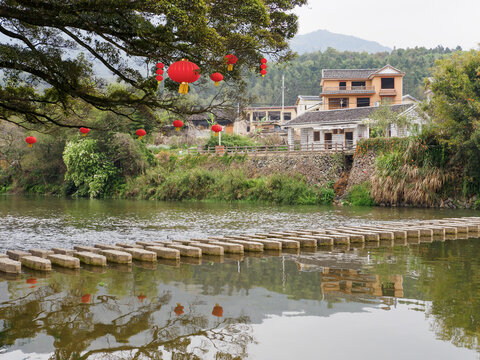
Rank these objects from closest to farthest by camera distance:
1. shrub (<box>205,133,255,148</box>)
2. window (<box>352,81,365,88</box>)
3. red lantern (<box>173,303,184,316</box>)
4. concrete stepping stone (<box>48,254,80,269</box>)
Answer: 1. red lantern (<box>173,303,184,316</box>)
2. concrete stepping stone (<box>48,254,80,269</box>)
3. shrub (<box>205,133,255,148</box>)
4. window (<box>352,81,365,88</box>)

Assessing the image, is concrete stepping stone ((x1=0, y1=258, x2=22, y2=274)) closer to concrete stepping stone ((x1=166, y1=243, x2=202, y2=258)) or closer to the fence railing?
concrete stepping stone ((x1=166, y1=243, x2=202, y2=258))

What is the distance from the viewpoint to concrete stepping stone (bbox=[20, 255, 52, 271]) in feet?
28.8

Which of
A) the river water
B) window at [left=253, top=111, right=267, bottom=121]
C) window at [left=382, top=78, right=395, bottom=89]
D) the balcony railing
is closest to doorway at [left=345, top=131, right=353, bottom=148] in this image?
the balcony railing

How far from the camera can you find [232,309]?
6.54 m

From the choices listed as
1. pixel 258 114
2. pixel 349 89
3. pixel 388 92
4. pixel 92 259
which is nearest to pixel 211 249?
pixel 92 259

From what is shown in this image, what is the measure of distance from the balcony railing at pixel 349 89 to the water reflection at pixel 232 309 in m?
46.5

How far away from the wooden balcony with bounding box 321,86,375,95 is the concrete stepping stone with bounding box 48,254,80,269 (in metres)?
48.3

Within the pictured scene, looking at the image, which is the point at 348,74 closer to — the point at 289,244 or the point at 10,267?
the point at 289,244

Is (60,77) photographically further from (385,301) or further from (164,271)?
(385,301)

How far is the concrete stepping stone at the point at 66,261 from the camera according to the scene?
8.96 metres

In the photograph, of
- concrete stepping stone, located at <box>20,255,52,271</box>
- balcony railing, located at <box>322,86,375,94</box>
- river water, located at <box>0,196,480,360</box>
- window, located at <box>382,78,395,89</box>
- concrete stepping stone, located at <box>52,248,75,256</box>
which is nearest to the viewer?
river water, located at <box>0,196,480,360</box>

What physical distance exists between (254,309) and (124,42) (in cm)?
867

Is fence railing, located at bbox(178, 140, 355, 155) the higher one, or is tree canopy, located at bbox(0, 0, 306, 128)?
tree canopy, located at bbox(0, 0, 306, 128)

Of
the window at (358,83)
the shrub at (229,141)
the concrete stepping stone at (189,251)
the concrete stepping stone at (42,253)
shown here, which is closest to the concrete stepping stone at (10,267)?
the concrete stepping stone at (42,253)
